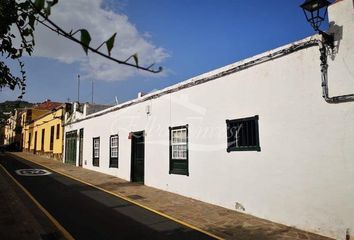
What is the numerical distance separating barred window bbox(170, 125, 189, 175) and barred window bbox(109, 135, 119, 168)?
6.04 metres

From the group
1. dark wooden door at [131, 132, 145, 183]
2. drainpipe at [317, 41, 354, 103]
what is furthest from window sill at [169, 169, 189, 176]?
drainpipe at [317, 41, 354, 103]

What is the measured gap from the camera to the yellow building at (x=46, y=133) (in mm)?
32062

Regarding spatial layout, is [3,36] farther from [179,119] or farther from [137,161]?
[137,161]

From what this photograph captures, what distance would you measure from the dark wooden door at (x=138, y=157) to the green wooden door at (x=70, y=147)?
429 inches

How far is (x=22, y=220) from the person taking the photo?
9352 mm

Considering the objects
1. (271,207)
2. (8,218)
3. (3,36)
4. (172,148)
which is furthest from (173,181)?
(3,36)

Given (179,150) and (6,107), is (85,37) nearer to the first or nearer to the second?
(6,107)

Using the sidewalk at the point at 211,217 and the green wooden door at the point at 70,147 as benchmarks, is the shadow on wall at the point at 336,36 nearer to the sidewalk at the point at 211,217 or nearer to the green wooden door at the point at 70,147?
the sidewalk at the point at 211,217

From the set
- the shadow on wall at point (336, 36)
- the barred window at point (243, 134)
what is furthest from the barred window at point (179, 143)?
the shadow on wall at point (336, 36)

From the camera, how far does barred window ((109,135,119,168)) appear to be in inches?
779

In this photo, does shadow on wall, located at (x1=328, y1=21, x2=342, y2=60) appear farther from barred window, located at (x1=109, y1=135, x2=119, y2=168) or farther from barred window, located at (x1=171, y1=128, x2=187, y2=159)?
barred window, located at (x1=109, y1=135, x2=119, y2=168)

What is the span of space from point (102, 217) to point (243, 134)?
192 inches

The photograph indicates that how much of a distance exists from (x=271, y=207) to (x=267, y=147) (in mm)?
1660

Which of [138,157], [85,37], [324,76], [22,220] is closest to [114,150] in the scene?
[138,157]
